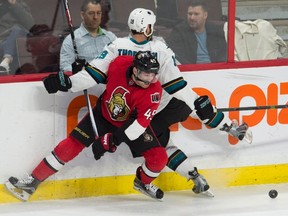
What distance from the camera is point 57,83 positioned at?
516 cm

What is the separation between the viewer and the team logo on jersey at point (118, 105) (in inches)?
204

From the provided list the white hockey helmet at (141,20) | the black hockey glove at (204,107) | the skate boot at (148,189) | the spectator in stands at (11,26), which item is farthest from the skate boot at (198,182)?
the spectator in stands at (11,26)

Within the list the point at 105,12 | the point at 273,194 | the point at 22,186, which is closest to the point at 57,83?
the point at 105,12

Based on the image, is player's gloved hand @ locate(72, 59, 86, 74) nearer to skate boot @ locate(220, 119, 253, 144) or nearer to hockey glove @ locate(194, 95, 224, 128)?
hockey glove @ locate(194, 95, 224, 128)

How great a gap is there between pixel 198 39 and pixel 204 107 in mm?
428

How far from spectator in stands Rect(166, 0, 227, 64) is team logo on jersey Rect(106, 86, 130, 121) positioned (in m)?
0.50

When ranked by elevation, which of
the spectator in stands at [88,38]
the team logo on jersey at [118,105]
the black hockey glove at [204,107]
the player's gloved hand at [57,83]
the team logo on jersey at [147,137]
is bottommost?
the team logo on jersey at [147,137]

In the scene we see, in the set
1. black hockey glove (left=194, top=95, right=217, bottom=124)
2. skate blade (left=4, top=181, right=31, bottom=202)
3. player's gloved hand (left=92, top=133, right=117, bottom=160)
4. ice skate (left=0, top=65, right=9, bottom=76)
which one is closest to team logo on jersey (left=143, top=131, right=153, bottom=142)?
player's gloved hand (left=92, top=133, right=117, bottom=160)

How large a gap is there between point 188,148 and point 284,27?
92 cm

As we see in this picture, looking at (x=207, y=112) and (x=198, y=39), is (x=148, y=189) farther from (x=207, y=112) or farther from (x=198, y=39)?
(x=198, y=39)

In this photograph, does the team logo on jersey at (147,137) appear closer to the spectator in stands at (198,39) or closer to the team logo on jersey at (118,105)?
the team logo on jersey at (118,105)

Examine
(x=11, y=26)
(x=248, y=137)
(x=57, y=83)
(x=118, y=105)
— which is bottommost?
(x=248, y=137)

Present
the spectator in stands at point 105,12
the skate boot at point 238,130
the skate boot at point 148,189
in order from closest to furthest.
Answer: the spectator in stands at point 105,12 → the skate boot at point 148,189 → the skate boot at point 238,130

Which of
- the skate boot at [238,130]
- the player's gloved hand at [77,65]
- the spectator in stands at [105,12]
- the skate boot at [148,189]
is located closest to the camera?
the player's gloved hand at [77,65]
